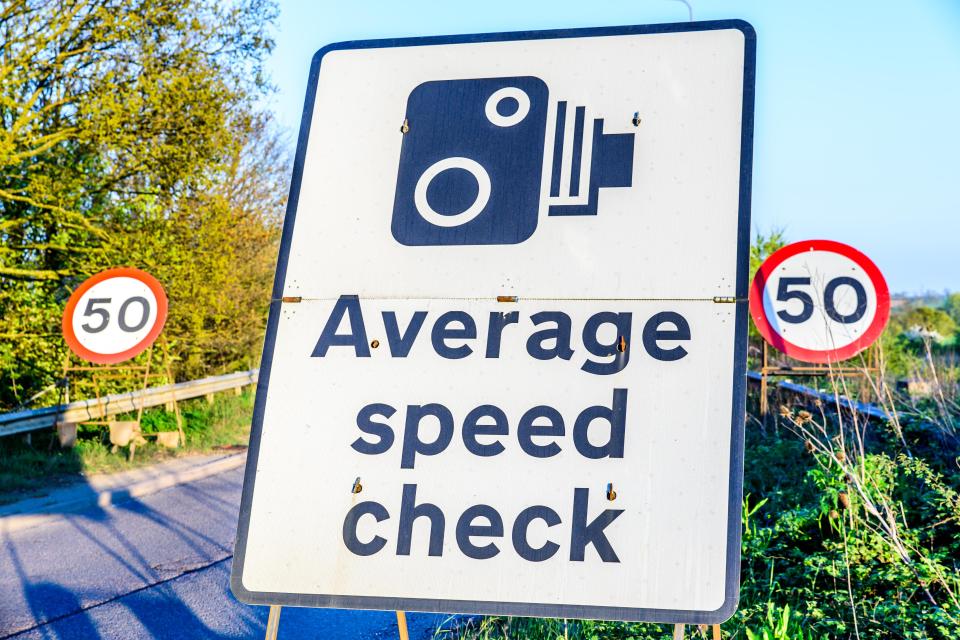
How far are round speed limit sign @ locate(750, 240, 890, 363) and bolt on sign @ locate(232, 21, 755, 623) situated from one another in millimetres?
3687

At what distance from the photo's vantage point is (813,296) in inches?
218

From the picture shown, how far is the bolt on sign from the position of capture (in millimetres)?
1871

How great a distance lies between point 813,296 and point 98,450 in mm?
9362

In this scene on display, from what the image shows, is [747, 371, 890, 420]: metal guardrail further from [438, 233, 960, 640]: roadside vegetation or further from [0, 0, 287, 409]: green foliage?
[0, 0, 287, 409]: green foliage

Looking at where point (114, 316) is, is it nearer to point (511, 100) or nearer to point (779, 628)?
point (779, 628)

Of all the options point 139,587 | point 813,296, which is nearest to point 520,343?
point 813,296

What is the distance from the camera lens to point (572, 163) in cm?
212

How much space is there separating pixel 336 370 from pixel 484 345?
375 millimetres

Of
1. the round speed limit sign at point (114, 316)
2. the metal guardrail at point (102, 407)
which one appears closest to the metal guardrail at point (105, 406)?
the metal guardrail at point (102, 407)

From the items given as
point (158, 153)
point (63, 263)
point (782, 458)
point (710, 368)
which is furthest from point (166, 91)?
point (710, 368)

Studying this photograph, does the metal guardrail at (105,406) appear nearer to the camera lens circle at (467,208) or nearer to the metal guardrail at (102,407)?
the metal guardrail at (102,407)

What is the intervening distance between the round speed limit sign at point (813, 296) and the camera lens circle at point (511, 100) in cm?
372

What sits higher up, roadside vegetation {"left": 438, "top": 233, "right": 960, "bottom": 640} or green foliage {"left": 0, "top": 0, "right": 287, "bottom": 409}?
green foliage {"left": 0, "top": 0, "right": 287, "bottom": 409}

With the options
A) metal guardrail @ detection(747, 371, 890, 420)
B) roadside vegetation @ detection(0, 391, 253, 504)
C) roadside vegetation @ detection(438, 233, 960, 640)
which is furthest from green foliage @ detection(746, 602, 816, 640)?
roadside vegetation @ detection(0, 391, 253, 504)
